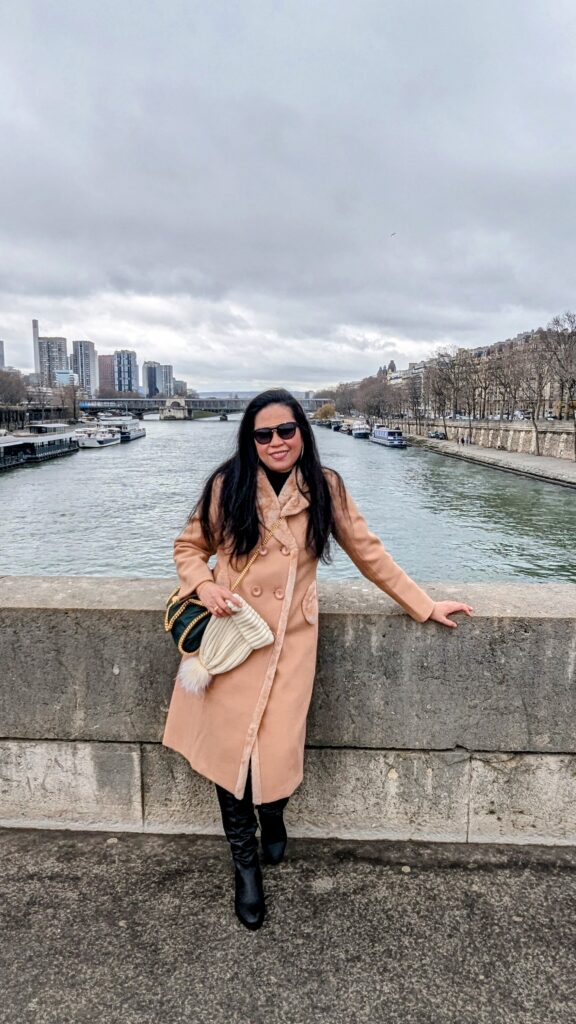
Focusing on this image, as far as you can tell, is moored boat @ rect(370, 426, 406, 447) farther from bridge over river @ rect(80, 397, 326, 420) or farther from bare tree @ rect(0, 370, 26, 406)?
bridge over river @ rect(80, 397, 326, 420)

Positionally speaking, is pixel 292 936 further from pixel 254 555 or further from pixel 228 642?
pixel 254 555

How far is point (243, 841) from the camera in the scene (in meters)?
2.34

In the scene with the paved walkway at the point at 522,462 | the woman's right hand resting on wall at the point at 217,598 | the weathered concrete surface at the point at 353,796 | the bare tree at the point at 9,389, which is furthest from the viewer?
the bare tree at the point at 9,389

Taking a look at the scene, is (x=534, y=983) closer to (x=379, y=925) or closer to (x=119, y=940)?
(x=379, y=925)

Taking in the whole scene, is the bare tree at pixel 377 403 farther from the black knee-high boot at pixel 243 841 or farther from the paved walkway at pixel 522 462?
the black knee-high boot at pixel 243 841

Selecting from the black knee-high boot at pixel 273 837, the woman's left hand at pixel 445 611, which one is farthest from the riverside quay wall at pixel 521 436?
the black knee-high boot at pixel 273 837

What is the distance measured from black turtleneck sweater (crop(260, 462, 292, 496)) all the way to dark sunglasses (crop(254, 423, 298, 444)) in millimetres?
121

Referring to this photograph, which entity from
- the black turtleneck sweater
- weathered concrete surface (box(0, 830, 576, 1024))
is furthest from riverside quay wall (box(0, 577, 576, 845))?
the black turtleneck sweater

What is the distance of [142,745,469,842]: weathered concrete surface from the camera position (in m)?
2.74

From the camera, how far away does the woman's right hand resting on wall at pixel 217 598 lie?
2.23 meters

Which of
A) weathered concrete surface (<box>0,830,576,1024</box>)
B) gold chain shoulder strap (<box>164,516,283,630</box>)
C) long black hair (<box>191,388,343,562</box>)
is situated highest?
long black hair (<box>191,388,343,562</box>)

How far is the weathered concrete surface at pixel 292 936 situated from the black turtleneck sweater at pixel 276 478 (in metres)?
1.43

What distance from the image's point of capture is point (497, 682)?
264cm

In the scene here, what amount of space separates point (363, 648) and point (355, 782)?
59 centimetres
